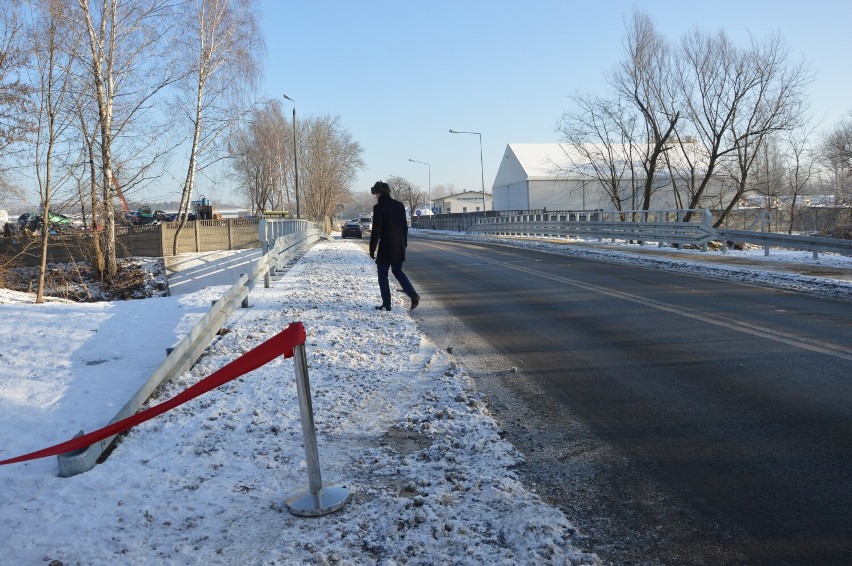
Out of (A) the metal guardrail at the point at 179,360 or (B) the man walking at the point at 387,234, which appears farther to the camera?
(B) the man walking at the point at 387,234

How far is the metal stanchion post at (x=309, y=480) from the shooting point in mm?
3307

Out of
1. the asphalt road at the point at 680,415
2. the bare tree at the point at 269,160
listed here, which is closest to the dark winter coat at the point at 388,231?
the asphalt road at the point at 680,415

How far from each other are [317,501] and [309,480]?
0.12 m

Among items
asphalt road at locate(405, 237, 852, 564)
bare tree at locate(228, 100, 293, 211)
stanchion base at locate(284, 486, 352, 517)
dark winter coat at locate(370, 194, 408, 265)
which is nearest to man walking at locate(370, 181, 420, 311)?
dark winter coat at locate(370, 194, 408, 265)

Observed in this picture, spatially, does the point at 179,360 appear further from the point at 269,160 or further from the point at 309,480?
the point at 269,160

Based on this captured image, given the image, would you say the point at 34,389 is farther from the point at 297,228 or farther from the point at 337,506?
the point at 297,228

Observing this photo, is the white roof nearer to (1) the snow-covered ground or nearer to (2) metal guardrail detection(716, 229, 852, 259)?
(2) metal guardrail detection(716, 229, 852, 259)

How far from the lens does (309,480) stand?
11.1 ft

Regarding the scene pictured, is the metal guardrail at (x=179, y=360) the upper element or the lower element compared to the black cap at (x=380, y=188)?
lower

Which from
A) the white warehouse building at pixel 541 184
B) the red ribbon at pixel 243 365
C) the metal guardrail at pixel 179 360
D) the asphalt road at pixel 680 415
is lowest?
the asphalt road at pixel 680 415

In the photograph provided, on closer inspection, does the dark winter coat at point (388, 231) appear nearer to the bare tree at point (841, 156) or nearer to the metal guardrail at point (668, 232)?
the metal guardrail at point (668, 232)

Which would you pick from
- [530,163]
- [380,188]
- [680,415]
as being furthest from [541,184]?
[680,415]

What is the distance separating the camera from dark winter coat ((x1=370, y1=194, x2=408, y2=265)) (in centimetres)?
945

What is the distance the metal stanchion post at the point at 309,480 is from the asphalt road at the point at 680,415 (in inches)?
45.8
